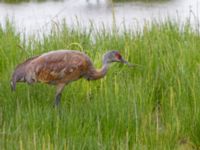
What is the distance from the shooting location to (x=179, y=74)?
4.08 meters

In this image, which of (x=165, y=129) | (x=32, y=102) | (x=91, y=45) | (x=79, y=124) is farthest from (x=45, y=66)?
(x=91, y=45)

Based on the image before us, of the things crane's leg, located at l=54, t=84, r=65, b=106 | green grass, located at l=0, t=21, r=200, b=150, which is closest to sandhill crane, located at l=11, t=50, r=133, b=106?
crane's leg, located at l=54, t=84, r=65, b=106

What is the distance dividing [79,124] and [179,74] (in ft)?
3.46

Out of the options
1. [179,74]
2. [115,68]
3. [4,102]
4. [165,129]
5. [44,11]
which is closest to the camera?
[165,129]

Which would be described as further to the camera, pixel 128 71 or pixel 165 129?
pixel 128 71

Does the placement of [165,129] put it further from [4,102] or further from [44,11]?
[44,11]

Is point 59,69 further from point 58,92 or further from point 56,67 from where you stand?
point 58,92

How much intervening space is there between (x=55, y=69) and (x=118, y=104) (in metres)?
0.48

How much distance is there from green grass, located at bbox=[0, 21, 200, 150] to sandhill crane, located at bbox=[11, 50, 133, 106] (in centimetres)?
14

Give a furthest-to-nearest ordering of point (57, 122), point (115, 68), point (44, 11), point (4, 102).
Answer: point (44, 11) < point (115, 68) < point (4, 102) < point (57, 122)

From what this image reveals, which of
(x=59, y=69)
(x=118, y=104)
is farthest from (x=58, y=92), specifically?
(x=118, y=104)

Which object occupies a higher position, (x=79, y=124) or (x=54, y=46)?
(x=54, y=46)

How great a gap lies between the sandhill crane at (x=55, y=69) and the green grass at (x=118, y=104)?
0.14m

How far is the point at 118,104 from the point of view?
138 inches
